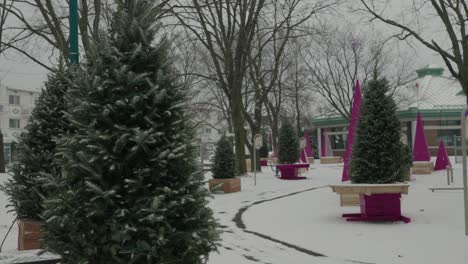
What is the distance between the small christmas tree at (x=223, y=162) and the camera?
714 inches

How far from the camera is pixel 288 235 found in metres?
8.99

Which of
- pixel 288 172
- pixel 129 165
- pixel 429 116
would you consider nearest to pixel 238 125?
pixel 288 172

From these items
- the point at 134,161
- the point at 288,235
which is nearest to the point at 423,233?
the point at 288,235

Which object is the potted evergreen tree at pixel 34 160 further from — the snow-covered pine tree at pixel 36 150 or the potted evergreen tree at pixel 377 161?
the potted evergreen tree at pixel 377 161

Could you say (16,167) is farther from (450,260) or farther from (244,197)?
(244,197)

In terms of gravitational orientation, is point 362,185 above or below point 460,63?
below

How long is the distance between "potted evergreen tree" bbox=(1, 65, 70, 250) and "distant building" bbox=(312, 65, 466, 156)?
40981mm

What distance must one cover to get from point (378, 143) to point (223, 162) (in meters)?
8.34

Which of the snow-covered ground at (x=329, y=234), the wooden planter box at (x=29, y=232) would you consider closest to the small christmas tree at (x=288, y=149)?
the snow-covered ground at (x=329, y=234)

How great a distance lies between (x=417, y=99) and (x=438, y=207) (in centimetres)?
4150

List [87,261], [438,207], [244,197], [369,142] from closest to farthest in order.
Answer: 1. [87,261]
2. [369,142]
3. [438,207]
4. [244,197]

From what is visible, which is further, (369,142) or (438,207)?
(438,207)

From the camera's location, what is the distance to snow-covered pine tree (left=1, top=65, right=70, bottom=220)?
301 inches

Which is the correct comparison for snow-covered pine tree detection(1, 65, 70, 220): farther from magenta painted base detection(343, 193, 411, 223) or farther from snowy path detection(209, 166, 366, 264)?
magenta painted base detection(343, 193, 411, 223)
